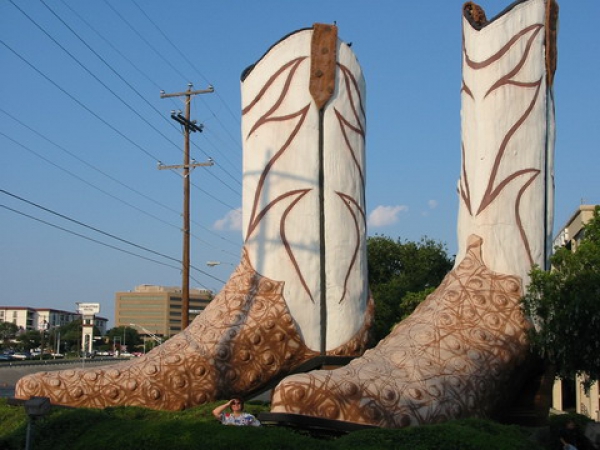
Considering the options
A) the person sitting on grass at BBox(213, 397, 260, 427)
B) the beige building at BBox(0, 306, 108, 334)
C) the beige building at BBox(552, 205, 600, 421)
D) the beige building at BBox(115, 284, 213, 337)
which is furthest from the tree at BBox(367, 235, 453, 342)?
the beige building at BBox(0, 306, 108, 334)

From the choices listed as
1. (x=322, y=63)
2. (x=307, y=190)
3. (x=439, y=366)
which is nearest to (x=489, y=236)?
(x=439, y=366)

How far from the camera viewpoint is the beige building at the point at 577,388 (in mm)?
22752

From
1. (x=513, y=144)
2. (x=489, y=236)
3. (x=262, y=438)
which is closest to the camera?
(x=262, y=438)

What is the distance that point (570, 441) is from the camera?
24.2 ft

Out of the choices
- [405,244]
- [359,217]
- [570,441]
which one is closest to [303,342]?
[359,217]

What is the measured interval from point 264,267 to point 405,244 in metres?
18.2

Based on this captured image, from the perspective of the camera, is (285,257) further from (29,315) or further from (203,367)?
(29,315)

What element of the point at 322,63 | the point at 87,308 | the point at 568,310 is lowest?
the point at 568,310

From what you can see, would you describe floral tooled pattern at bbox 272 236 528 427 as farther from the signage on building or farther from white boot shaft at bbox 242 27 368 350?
the signage on building

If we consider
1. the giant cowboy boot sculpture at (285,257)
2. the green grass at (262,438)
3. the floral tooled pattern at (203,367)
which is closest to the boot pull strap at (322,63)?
the giant cowboy boot sculpture at (285,257)

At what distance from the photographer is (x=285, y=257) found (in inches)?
342

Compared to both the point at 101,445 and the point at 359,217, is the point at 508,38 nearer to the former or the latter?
the point at 359,217

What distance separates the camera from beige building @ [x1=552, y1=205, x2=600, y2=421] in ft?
74.6

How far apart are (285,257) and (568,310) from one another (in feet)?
9.38
